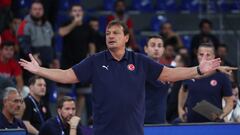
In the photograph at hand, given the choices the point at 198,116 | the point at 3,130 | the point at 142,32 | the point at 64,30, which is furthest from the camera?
the point at 142,32

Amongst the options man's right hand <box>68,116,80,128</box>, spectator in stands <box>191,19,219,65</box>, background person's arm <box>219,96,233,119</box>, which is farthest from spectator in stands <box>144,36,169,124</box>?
spectator in stands <box>191,19,219,65</box>

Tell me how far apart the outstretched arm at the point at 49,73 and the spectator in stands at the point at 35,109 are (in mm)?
3478

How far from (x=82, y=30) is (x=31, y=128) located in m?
3.61

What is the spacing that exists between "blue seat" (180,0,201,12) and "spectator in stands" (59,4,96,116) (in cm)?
462

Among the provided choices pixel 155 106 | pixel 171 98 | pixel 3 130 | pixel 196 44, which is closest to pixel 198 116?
pixel 155 106

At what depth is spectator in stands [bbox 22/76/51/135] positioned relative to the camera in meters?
11.1

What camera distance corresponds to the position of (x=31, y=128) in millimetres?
10836

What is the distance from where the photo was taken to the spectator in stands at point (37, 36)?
13625 millimetres

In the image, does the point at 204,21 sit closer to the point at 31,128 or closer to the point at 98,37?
the point at 98,37

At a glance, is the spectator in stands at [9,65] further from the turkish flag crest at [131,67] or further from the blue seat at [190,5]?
the blue seat at [190,5]

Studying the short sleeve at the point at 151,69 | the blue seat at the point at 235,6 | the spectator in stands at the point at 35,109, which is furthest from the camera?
the blue seat at the point at 235,6

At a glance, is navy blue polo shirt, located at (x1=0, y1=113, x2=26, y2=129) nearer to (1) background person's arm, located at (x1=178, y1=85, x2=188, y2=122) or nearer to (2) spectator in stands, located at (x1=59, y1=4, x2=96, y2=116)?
(1) background person's arm, located at (x1=178, y1=85, x2=188, y2=122)

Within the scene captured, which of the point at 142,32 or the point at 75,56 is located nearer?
the point at 75,56

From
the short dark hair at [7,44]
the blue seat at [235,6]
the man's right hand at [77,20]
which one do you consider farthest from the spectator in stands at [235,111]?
the blue seat at [235,6]
